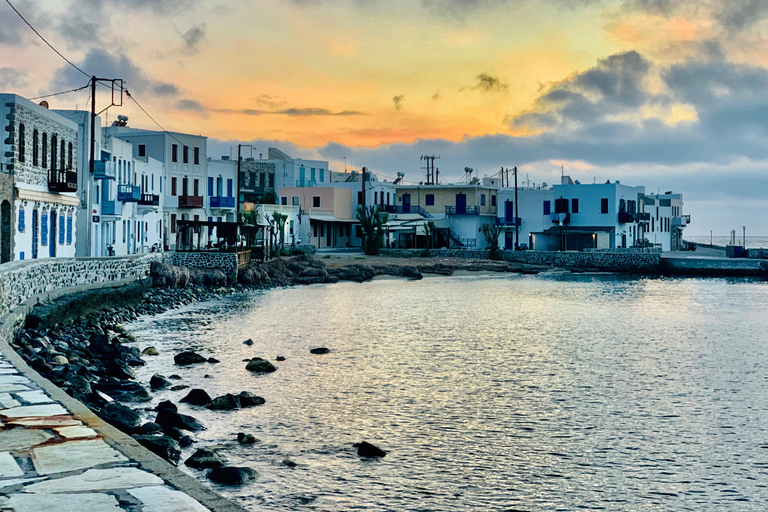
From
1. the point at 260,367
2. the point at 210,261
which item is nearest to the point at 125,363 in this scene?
the point at 260,367

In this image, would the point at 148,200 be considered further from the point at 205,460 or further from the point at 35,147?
the point at 205,460

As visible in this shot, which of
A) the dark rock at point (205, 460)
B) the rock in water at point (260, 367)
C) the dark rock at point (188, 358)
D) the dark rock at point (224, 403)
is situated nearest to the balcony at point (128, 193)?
the dark rock at point (188, 358)

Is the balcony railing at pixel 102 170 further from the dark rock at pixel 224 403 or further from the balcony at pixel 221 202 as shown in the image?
the dark rock at pixel 224 403

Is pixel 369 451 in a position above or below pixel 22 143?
below

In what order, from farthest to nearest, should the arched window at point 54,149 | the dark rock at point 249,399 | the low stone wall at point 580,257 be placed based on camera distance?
1. the low stone wall at point 580,257
2. the arched window at point 54,149
3. the dark rock at point 249,399

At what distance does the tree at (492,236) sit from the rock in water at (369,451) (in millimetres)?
62307

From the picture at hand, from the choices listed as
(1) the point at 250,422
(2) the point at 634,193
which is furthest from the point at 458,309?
(2) the point at 634,193

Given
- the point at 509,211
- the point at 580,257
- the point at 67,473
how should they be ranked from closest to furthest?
1. the point at 67,473
2. the point at 580,257
3. the point at 509,211

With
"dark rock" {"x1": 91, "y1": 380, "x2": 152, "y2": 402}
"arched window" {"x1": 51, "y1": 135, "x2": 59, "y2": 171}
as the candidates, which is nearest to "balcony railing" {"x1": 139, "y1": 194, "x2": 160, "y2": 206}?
"arched window" {"x1": 51, "y1": 135, "x2": 59, "y2": 171}

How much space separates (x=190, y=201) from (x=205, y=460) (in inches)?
2125

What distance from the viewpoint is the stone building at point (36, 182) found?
29.9 m

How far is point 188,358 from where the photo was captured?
71.3ft

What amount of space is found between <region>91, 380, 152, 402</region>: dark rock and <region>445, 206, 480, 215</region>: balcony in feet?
219

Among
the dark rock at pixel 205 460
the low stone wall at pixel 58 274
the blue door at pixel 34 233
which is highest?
the blue door at pixel 34 233
